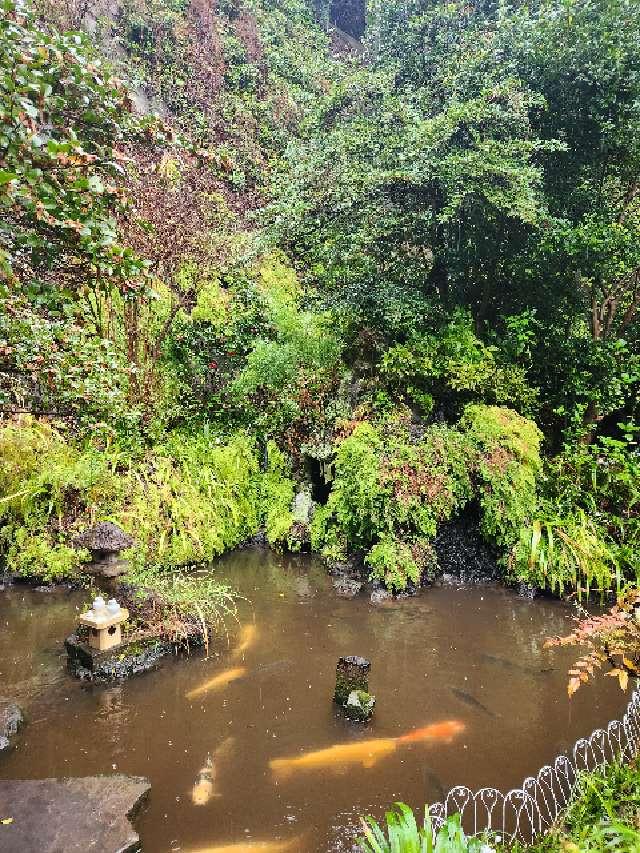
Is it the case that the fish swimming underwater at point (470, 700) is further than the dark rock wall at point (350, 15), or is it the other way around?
the dark rock wall at point (350, 15)

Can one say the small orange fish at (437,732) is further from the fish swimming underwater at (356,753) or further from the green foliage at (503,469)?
the green foliage at (503,469)

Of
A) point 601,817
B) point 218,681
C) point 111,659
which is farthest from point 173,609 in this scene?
point 601,817

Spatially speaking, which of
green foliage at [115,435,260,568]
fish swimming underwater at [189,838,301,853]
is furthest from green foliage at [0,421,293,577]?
fish swimming underwater at [189,838,301,853]

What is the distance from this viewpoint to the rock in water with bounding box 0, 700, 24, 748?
4.37m

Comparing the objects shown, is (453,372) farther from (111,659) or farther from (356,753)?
(111,659)

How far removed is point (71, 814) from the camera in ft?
11.6

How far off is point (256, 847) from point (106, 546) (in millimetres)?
2931

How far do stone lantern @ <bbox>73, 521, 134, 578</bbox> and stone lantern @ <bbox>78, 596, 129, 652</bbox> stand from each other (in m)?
0.33

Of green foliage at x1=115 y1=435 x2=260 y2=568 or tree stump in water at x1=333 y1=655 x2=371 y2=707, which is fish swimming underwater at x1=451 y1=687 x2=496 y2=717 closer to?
tree stump in water at x1=333 y1=655 x2=371 y2=707

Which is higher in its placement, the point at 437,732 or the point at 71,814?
the point at 437,732

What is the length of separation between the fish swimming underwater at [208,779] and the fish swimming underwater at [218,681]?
69 cm

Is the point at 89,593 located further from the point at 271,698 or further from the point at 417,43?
the point at 417,43

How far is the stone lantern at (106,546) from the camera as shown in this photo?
553cm

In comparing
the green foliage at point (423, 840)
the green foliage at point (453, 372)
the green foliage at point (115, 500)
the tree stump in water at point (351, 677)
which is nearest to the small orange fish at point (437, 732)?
the tree stump in water at point (351, 677)
